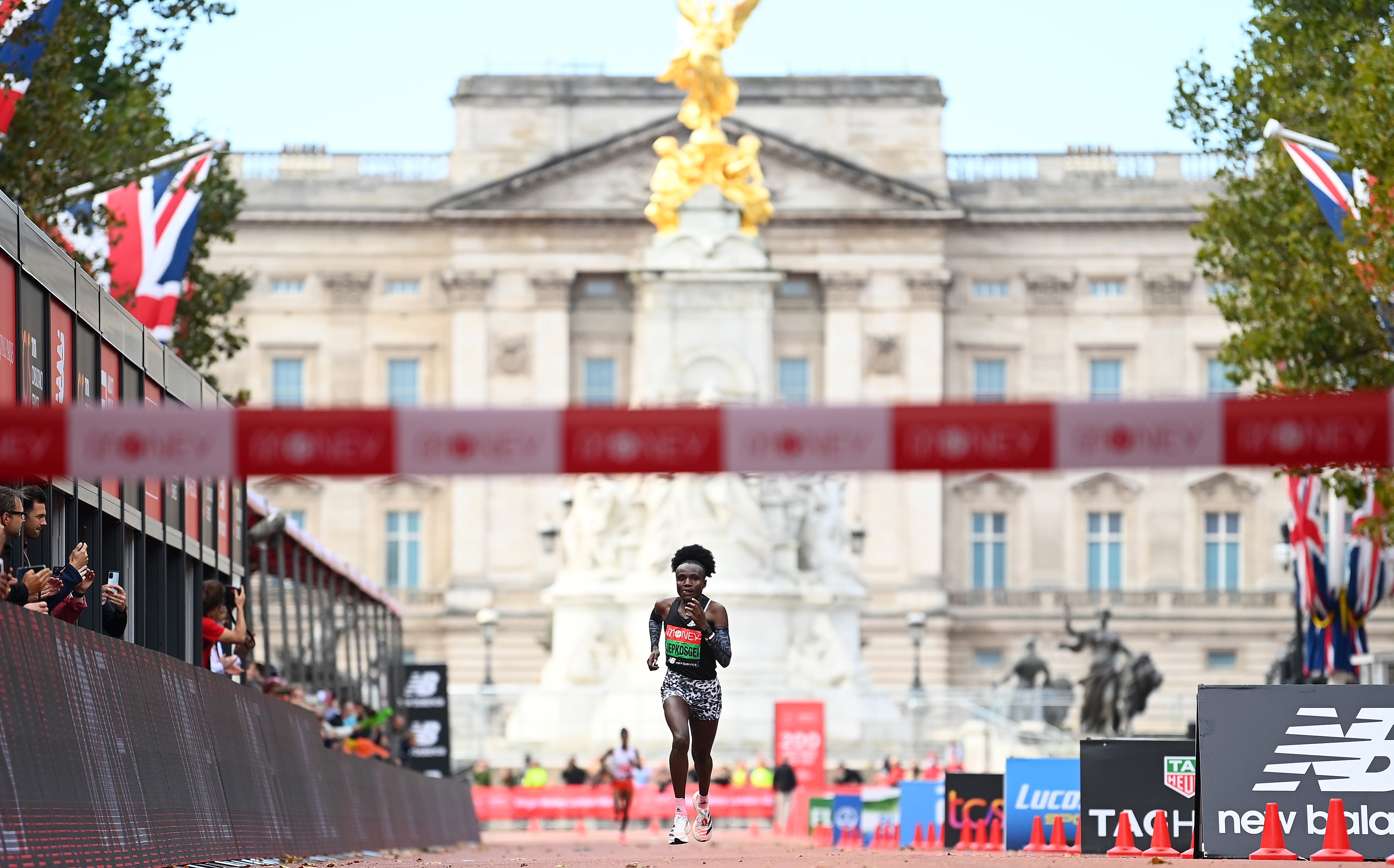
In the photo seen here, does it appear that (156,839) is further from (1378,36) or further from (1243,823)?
(1378,36)

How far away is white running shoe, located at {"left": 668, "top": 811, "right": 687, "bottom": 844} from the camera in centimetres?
1605

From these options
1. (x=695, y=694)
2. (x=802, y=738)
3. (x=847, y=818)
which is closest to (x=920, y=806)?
(x=847, y=818)

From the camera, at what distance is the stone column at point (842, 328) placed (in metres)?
88.4

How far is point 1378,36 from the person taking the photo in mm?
33062

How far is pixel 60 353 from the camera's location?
1479 cm

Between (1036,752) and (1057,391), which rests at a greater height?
(1057,391)

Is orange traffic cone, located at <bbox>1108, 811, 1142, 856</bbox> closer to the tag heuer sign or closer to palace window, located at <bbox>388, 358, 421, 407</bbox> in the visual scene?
the tag heuer sign

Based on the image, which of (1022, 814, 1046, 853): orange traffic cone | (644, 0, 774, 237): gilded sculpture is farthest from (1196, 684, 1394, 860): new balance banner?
(644, 0, 774, 237): gilded sculpture

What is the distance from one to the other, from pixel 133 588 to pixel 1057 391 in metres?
74.7

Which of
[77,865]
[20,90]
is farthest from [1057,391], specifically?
[77,865]

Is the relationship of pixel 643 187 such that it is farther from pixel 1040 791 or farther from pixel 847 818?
pixel 1040 791

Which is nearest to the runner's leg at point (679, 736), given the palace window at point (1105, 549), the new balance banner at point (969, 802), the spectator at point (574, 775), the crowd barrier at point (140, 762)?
the crowd barrier at point (140, 762)

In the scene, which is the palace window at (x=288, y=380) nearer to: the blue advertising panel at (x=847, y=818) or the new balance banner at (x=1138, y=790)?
the blue advertising panel at (x=847, y=818)

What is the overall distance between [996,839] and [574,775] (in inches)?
811
